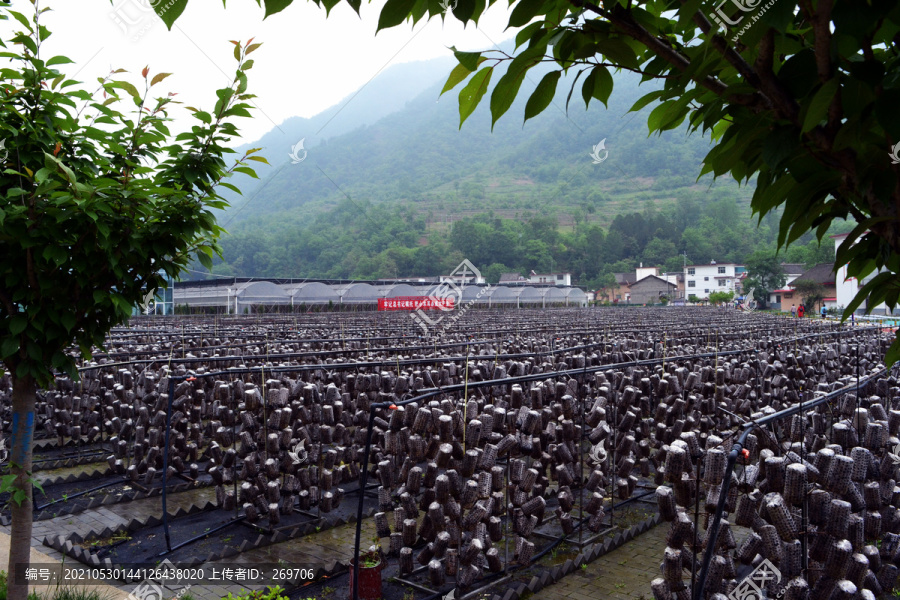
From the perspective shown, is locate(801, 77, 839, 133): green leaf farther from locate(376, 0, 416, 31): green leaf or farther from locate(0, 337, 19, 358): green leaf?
locate(0, 337, 19, 358): green leaf

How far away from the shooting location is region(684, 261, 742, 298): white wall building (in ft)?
286

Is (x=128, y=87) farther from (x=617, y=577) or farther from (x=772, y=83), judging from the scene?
(x=617, y=577)

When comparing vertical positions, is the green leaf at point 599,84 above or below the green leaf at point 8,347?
above

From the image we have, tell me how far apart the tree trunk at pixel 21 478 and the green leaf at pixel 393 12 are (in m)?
4.02

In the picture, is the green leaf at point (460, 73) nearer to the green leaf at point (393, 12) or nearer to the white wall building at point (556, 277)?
the green leaf at point (393, 12)

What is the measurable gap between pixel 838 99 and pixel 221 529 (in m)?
7.78

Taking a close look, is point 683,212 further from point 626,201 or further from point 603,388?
point 603,388

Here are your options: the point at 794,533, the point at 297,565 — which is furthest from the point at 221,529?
the point at 794,533

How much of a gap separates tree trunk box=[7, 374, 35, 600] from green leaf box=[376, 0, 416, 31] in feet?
13.2

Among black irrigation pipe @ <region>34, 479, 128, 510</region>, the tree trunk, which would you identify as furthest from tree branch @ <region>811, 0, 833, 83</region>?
black irrigation pipe @ <region>34, 479, 128, 510</region>

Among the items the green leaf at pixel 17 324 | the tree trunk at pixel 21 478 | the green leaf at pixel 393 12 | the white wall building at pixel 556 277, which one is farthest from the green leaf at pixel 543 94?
the white wall building at pixel 556 277

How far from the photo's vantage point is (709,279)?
89.1 metres

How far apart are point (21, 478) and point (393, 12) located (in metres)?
4.27

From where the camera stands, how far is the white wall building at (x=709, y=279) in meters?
87.1
